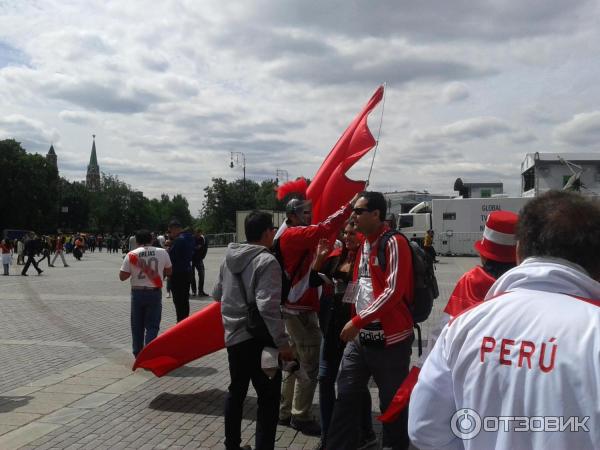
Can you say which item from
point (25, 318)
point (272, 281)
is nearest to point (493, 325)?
point (272, 281)

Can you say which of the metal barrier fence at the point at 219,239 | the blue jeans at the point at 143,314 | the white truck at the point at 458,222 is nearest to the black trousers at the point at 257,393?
the blue jeans at the point at 143,314

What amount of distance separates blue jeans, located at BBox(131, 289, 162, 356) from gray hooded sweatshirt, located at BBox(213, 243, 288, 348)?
10.2 ft

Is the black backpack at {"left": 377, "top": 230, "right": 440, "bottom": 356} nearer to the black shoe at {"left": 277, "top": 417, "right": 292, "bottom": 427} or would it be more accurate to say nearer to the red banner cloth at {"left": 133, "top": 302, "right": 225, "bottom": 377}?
the black shoe at {"left": 277, "top": 417, "right": 292, "bottom": 427}

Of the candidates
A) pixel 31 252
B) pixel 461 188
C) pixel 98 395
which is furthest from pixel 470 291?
pixel 461 188

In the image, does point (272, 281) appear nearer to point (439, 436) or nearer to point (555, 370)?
point (439, 436)

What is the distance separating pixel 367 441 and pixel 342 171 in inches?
97.9

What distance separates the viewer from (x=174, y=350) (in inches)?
229

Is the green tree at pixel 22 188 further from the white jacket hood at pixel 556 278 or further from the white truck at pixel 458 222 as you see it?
the white jacket hood at pixel 556 278

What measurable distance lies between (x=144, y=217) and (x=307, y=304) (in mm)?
96257

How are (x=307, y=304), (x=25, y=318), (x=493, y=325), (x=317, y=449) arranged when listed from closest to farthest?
(x=493, y=325) < (x=317, y=449) < (x=307, y=304) < (x=25, y=318)

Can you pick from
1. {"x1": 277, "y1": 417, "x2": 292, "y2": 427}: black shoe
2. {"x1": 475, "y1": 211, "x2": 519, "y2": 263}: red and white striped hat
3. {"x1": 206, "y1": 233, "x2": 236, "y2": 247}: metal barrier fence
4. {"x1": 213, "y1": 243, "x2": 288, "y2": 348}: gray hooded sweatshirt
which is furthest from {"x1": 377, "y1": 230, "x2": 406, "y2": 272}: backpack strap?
{"x1": 206, "y1": 233, "x2": 236, "y2": 247}: metal barrier fence

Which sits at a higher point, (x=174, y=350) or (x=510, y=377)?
(x=510, y=377)

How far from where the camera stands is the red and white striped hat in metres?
3.08

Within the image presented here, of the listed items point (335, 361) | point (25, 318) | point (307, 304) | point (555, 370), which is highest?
point (555, 370)
